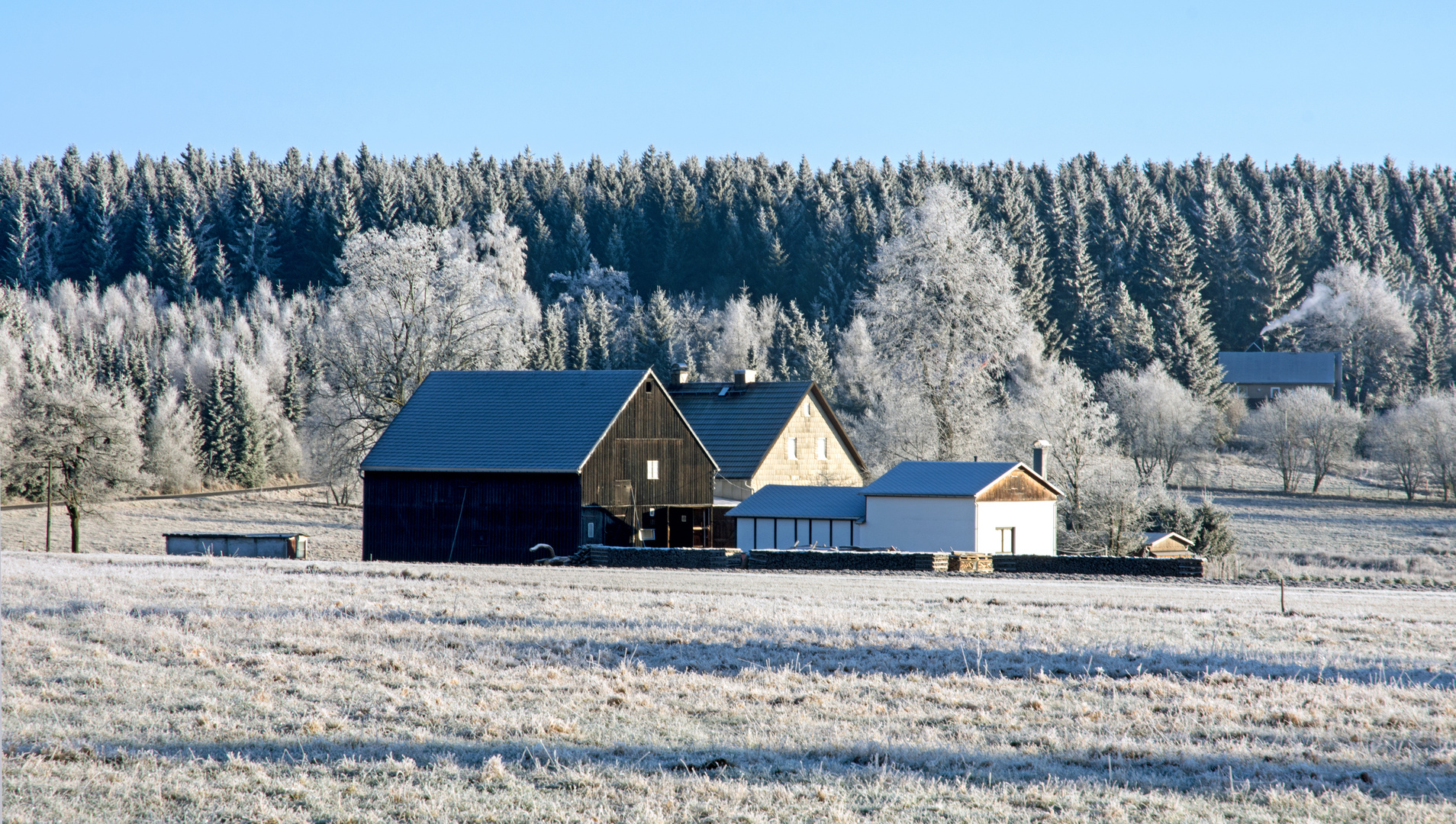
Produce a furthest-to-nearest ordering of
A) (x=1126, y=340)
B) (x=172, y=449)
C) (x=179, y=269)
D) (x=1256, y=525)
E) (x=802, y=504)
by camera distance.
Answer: (x=179, y=269) < (x=1126, y=340) < (x=172, y=449) < (x=1256, y=525) < (x=802, y=504)

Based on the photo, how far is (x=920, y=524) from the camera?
135 feet

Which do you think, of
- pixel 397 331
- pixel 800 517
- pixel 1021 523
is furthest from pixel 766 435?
pixel 397 331

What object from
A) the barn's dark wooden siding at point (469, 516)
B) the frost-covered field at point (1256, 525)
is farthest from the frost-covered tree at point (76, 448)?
the barn's dark wooden siding at point (469, 516)

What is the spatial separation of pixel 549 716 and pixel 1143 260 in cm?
12211

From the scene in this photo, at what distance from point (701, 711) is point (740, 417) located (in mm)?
40451

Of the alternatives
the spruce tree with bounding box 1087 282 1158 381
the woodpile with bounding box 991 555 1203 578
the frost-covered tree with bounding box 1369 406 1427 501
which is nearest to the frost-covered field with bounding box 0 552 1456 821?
the woodpile with bounding box 991 555 1203 578

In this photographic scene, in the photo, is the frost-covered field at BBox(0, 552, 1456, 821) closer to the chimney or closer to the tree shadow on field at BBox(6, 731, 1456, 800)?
the tree shadow on field at BBox(6, 731, 1456, 800)

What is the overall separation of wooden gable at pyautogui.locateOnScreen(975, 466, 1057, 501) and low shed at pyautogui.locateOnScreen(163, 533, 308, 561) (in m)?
23.0

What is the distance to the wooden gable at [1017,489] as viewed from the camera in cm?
4069

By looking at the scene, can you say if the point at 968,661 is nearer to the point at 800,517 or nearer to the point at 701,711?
the point at 701,711

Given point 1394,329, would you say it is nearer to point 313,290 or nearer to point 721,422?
point 721,422

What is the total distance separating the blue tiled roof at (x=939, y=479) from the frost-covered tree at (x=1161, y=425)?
3446 centimetres

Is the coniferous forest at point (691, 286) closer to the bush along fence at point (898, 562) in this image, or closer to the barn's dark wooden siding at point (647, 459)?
the barn's dark wooden siding at point (647, 459)

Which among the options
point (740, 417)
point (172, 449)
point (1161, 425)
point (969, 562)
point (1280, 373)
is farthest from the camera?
point (1280, 373)
